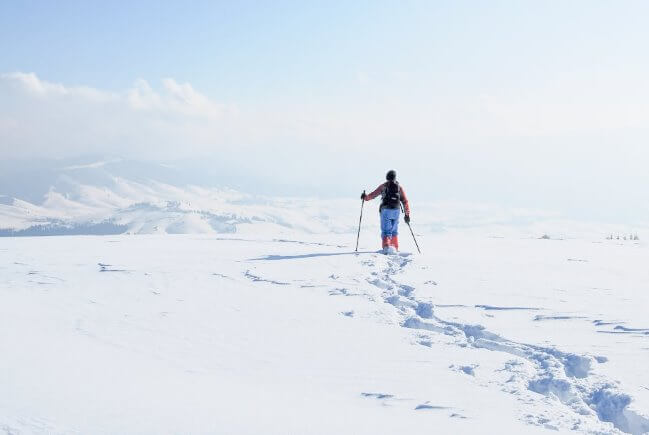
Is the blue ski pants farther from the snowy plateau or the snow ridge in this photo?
the snow ridge

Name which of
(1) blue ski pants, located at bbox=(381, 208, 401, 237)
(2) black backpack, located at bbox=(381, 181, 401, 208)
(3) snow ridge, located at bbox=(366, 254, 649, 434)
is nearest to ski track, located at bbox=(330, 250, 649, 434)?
(3) snow ridge, located at bbox=(366, 254, 649, 434)

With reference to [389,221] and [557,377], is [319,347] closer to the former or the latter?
[557,377]

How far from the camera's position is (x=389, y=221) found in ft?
41.9

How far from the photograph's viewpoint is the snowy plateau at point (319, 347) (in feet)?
12.3

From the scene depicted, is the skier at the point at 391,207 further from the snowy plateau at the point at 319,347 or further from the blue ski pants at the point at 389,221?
the snowy plateau at the point at 319,347

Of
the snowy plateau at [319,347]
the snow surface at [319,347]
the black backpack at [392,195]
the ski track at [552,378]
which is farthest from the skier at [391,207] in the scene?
the ski track at [552,378]

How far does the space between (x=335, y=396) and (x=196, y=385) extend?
46.8 inches

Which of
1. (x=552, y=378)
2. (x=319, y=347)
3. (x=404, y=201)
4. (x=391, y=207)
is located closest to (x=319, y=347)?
(x=319, y=347)

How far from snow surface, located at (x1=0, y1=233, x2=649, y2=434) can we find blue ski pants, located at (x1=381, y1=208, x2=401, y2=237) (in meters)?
2.12

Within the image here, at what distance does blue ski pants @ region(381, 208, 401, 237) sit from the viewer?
12750mm

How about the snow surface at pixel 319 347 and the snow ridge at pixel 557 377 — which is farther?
the snow ridge at pixel 557 377

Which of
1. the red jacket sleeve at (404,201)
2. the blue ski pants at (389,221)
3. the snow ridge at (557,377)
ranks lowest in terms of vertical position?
the snow ridge at (557,377)

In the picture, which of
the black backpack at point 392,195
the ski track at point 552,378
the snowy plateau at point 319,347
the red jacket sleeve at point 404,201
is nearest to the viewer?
the snowy plateau at point 319,347

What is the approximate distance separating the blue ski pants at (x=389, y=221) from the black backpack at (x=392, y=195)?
137 mm
